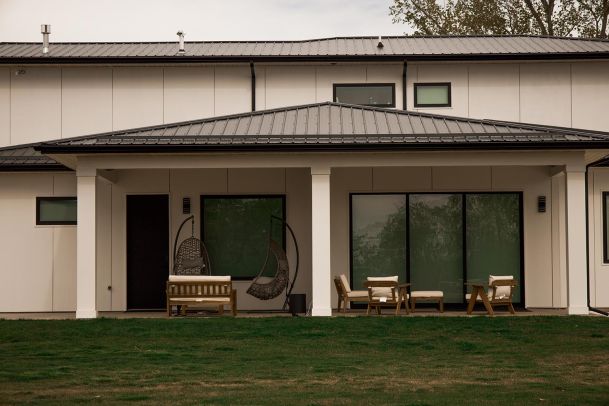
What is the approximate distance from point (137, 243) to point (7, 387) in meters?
9.95

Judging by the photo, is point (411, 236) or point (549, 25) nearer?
point (411, 236)

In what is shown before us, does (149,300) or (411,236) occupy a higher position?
(411,236)

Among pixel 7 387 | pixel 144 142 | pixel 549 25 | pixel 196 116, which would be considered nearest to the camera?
pixel 7 387

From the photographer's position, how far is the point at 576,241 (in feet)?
57.9

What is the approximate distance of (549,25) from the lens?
37281 millimetres

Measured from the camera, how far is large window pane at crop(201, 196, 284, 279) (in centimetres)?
2039

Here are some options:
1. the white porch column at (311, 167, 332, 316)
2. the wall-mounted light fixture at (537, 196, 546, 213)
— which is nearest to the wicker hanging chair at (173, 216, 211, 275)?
the white porch column at (311, 167, 332, 316)

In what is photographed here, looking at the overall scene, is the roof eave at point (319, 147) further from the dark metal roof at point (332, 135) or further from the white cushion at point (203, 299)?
the white cushion at point (203, 299)

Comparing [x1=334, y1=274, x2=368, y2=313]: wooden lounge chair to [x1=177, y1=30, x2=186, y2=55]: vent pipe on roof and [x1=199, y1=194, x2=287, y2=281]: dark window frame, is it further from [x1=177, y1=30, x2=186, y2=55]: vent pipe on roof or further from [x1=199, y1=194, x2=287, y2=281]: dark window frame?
[x1=177, y1=30, x2=186, y2=55]: vent pipe on roof

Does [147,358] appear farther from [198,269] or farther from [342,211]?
[342,211]

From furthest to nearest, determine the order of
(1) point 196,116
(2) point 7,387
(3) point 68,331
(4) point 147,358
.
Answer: (1) point 196,116, (3) point 68,331, (4) point 147,358, (2) point 7,387

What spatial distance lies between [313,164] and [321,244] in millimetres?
1448

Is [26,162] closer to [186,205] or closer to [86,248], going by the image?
[186,205]

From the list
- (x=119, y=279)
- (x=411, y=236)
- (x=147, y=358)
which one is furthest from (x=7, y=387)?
(x=411, y=236)
